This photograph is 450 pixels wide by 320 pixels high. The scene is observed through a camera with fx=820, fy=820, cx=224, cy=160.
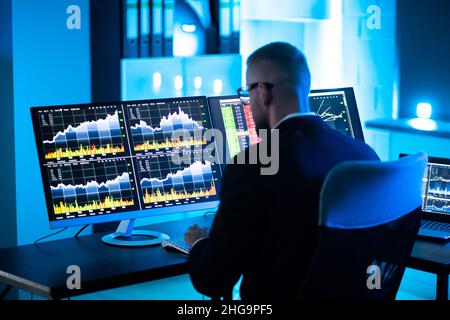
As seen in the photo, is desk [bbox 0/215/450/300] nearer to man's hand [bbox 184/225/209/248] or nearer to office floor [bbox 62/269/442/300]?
man's hand [bbox 184/225/209/248]

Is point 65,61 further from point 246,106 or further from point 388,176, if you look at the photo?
point 388,176

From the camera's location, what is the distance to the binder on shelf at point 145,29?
4.11 metres

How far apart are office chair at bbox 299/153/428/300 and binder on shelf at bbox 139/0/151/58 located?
228 centimetres

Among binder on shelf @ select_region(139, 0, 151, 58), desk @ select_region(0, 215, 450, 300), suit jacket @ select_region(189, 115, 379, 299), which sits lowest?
desk @ select_region(0, 215, 450, 300)

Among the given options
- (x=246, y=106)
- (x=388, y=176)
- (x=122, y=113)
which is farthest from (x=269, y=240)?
(x=246, y=106)

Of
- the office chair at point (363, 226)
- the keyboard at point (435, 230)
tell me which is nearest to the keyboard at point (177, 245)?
the office chair at point (363, 226)

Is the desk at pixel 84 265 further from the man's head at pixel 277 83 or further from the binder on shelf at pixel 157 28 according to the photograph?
the binder on shelf at pixel 157 28

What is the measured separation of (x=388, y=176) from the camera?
199 cm

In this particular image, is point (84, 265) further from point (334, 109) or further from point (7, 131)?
point (7, 131)

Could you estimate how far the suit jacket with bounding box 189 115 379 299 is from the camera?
79.4 inches

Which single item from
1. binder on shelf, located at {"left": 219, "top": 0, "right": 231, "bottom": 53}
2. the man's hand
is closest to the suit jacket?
the man's hand

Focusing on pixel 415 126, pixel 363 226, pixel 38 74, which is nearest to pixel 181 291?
pixel 38 74

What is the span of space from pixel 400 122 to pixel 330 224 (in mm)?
2550
